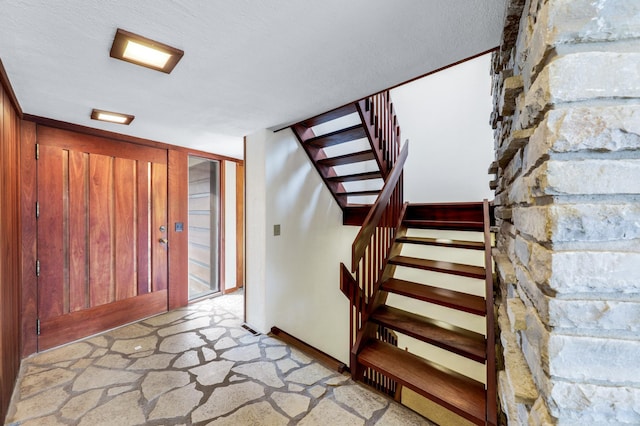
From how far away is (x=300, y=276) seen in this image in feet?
10.2

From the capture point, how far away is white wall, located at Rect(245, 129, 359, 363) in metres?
2.79

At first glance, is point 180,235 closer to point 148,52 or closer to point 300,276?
point 300,276

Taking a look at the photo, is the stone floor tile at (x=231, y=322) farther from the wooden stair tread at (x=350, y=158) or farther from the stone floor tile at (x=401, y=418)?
the wooden stair tread at (x=350, y=158)

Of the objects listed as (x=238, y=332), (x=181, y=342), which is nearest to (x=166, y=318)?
(x=181, y=342)

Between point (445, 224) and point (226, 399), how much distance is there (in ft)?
7.78

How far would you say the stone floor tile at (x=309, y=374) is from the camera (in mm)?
2043

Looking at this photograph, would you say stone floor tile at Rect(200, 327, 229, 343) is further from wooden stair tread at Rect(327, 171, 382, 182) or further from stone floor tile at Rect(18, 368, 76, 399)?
wooden stair tread at Rect(327, 171, 382, 182)

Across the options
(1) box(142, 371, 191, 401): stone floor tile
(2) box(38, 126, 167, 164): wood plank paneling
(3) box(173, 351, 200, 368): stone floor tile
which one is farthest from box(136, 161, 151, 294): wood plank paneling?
(1) box(142, 371, 191, 401): stone floor tile

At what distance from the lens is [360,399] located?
71.9 inches

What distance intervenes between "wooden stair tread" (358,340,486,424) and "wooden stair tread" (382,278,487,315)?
1.35 feet

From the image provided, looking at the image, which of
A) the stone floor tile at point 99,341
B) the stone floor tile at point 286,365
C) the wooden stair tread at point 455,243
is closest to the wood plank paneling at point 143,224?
the stone floor tile at point 99,341

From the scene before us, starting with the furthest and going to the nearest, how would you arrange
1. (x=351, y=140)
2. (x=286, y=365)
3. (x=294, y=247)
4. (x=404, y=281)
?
(x=294, y=247), (x=351, y=140), (x=404, y=281), (x=286, y=365)

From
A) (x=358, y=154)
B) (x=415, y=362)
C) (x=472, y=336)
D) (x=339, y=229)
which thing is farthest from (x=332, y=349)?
(x=358, y=154)

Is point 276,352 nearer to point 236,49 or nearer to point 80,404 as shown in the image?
point 80,404
